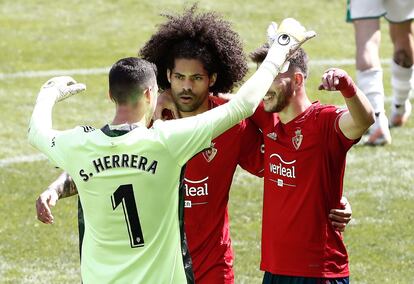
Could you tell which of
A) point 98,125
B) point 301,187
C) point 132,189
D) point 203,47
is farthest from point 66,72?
point 132,189

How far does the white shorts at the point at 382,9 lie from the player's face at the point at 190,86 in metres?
5.72

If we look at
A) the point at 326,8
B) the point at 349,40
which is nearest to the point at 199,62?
the point at 349,40

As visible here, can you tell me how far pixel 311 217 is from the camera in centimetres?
638

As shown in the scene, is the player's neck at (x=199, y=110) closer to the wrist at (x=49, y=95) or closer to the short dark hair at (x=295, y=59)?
the short dark hair at (x=295, y=59)

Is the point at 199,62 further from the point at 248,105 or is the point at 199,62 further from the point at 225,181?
the point at 248,105

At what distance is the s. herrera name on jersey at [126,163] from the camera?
5.39 metres

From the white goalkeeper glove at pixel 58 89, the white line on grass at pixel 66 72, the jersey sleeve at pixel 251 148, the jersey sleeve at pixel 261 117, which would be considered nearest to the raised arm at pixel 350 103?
the jersey sleeve at pixel 261 117

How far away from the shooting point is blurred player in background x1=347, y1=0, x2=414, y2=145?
39.1 ft

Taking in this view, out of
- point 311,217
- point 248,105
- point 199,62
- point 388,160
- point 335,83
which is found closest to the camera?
point 248,105

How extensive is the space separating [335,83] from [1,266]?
4097mm

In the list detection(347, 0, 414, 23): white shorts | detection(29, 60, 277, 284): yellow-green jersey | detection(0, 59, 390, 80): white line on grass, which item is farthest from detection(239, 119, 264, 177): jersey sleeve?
detection(0, 59, 390, 80): white line on grass

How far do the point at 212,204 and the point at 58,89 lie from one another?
1287 millimetres

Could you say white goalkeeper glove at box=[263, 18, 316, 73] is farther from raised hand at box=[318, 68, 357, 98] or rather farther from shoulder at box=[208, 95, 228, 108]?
shoulder at box=[208, 95, 228, 108]

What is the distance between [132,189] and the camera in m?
5.41
